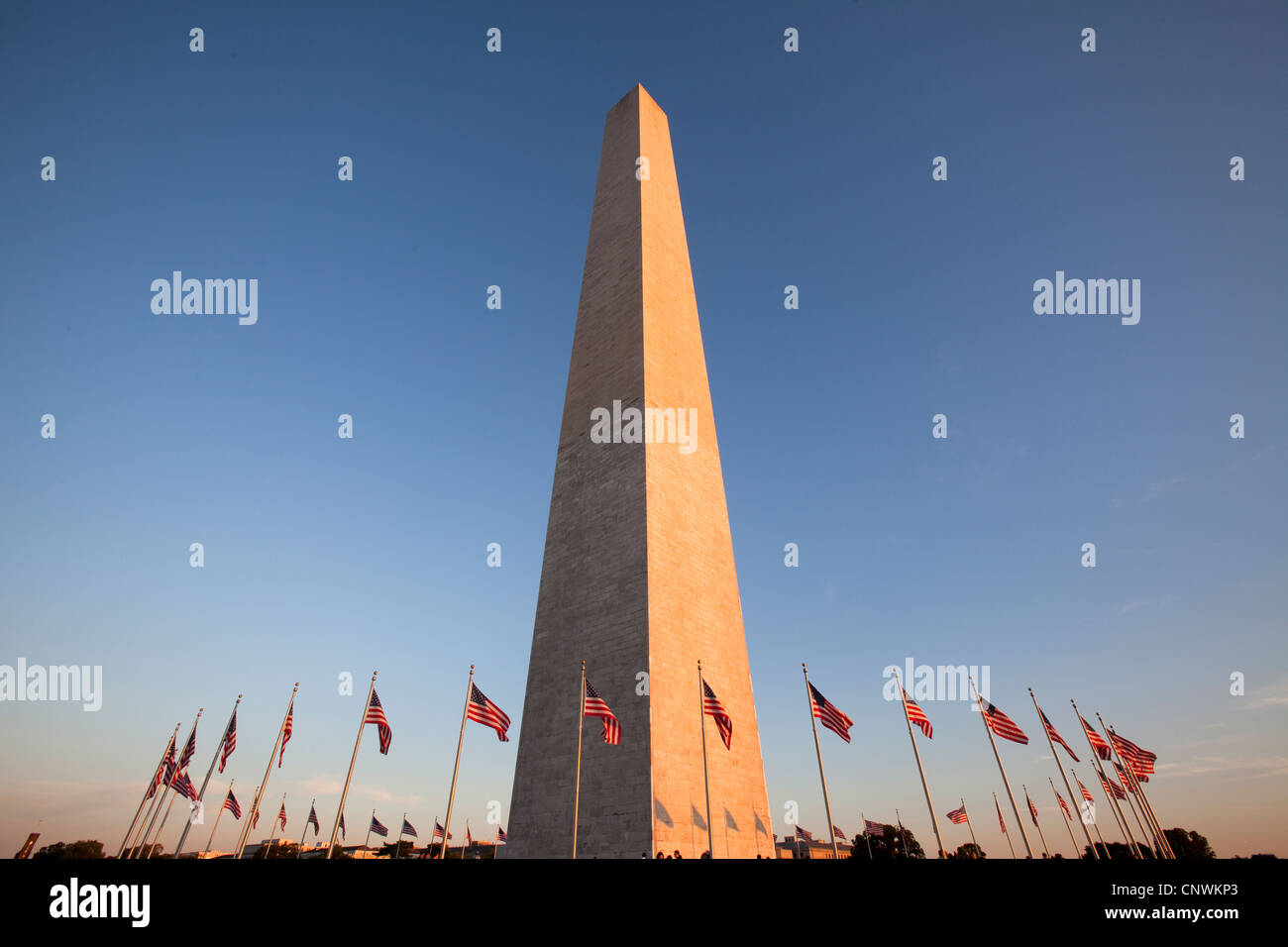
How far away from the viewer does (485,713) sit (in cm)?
1727

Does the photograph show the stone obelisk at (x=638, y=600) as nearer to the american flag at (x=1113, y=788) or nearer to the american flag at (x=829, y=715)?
the american flag at (x=829, y=715)

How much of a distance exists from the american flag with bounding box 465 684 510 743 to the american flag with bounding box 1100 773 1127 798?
24730 mm

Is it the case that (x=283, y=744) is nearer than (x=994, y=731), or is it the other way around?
(x=994, y=731)

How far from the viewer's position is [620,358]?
27.9 metres

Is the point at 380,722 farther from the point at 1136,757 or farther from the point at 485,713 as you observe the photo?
the point at 1136,757

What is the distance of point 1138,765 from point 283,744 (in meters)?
30.4

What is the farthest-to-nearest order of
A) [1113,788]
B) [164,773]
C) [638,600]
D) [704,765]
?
[1113,788], [164,773], [638,600], [704,765]

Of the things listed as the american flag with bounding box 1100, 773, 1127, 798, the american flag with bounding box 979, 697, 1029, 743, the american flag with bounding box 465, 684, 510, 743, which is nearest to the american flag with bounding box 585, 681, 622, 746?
the american flag with bounding box 465, 684, 510, 743

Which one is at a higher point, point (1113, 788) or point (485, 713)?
point (485, 713)

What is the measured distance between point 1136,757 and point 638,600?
1947 cm

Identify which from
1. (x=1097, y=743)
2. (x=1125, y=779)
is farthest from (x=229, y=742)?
(x=1125, y=779)

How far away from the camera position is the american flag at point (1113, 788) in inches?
1047
